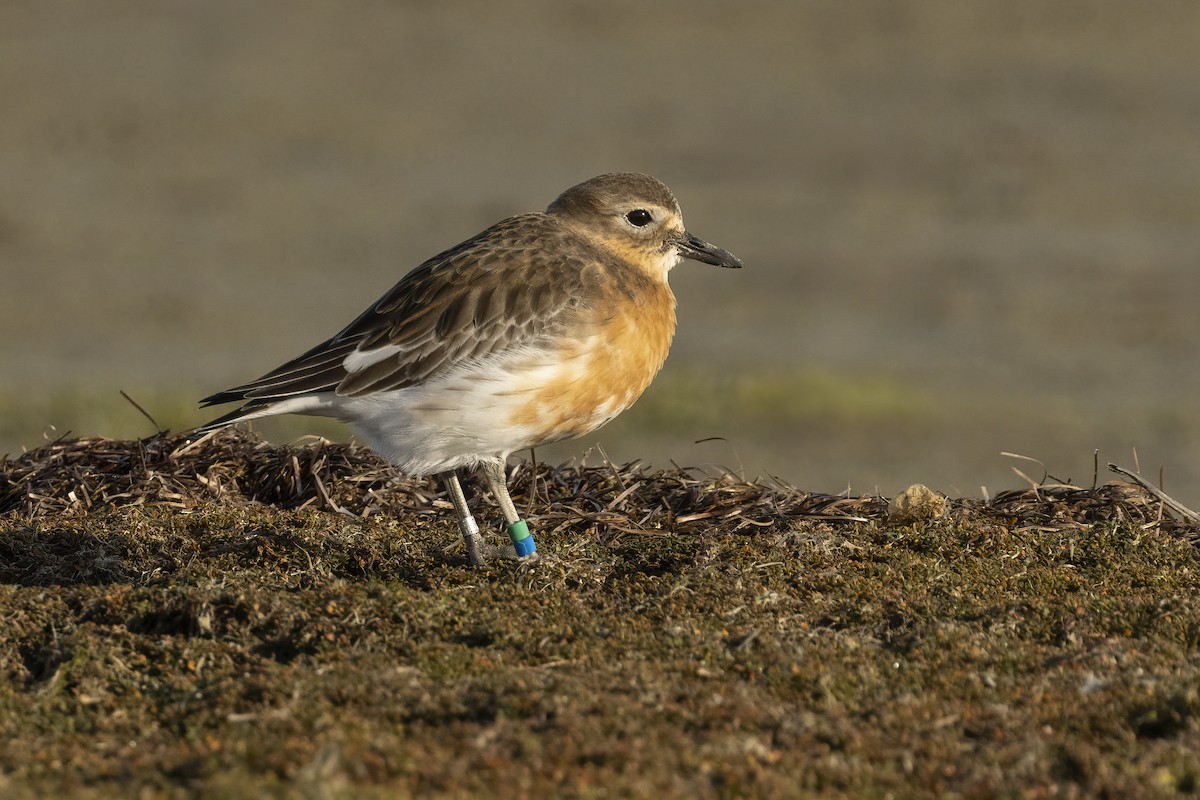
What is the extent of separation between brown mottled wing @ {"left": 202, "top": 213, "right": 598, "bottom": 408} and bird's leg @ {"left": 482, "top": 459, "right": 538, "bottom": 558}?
580 mm

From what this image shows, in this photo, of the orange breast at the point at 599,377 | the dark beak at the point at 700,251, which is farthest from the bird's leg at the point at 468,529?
the dark beak at the point at 700,251

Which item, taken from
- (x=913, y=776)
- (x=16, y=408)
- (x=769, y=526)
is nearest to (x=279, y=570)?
(x=769, y=526)

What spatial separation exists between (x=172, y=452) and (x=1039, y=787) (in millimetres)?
5691

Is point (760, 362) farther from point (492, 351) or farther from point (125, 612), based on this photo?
point (125, 612)

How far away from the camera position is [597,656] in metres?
5.56

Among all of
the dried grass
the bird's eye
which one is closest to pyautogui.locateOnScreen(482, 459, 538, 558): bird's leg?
the dried grass

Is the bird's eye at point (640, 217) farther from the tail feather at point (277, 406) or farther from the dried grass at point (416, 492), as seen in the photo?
the tail feather at point (277, 406)

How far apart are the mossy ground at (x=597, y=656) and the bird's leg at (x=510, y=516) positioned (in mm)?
183

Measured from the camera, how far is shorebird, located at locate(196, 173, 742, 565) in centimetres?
730

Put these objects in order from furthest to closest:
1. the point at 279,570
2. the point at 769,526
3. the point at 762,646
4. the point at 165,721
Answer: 1. the point at 769,526
2. the point at 279,570
3. the point at 762,646
4. the point at 165,721

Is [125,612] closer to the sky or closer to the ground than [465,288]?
closer to the ground

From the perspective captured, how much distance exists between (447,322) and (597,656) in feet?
8.57

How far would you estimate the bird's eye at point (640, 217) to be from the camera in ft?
28.3

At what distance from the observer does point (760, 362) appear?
20312mm
